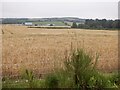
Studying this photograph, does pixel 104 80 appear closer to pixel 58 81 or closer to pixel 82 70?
pixel 82 70

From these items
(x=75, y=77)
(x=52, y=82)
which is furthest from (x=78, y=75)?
(x=52, y=82)

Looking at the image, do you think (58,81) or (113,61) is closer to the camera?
(58,81)

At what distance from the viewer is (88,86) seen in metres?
7.14

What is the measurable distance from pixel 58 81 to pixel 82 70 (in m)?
0.61

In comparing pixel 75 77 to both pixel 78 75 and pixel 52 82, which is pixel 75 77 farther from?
pixel 52 82

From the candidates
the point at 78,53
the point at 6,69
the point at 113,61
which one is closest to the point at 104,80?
the point at 78,53

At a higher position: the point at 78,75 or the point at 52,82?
the point at 78,75

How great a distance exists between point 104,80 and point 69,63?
0.94m

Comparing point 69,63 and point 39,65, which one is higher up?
point 69,63

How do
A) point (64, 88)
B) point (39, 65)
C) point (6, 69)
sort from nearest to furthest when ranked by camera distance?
point (64, 88) < point (6, 69) < point (39, 65)

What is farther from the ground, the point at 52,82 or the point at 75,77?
the point at 75,77

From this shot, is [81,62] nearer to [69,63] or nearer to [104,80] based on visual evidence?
[69,63]

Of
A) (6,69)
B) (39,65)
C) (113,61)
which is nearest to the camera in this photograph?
(6,69)

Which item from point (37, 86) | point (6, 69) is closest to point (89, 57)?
point (37, 86)
